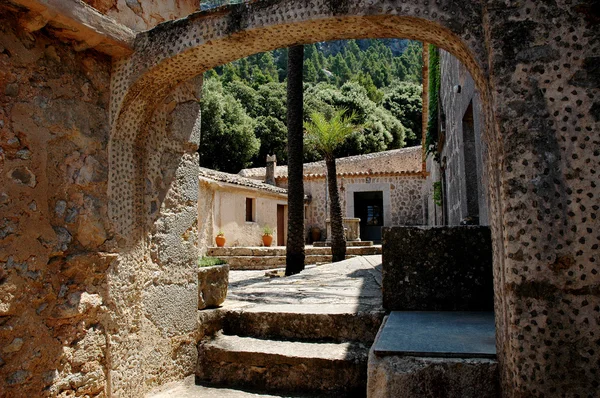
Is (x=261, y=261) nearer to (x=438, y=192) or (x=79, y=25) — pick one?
(x=438, y=192)

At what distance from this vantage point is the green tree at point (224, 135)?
1085 inches

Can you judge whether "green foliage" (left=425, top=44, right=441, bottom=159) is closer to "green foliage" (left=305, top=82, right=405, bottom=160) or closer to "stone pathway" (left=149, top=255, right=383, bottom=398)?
"stone pathway" (left=149, top=255, right=383, bottom=398)

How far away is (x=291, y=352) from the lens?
3605mm

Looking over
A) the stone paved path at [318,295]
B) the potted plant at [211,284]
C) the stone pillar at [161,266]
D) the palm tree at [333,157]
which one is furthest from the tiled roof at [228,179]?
the stone pillar at [161,266]

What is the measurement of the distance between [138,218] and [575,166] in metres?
2.80

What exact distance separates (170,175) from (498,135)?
2.54 meters

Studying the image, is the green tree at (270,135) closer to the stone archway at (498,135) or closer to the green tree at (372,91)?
the green tree at (372,91)

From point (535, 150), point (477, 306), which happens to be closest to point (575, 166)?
point (535, 150)

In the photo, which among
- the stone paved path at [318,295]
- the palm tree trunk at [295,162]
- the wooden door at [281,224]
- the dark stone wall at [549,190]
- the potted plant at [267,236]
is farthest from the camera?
the wooden door at [281,224]

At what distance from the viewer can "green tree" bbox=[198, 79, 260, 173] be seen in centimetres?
2756

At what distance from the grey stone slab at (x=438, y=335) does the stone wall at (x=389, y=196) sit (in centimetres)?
1839

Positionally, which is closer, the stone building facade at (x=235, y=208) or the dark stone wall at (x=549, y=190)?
the dark stone wall at (x=549, y=190)

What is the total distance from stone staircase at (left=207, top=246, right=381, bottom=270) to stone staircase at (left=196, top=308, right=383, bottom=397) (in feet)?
33.0

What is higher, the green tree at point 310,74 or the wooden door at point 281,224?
the green tree at point 310,74
